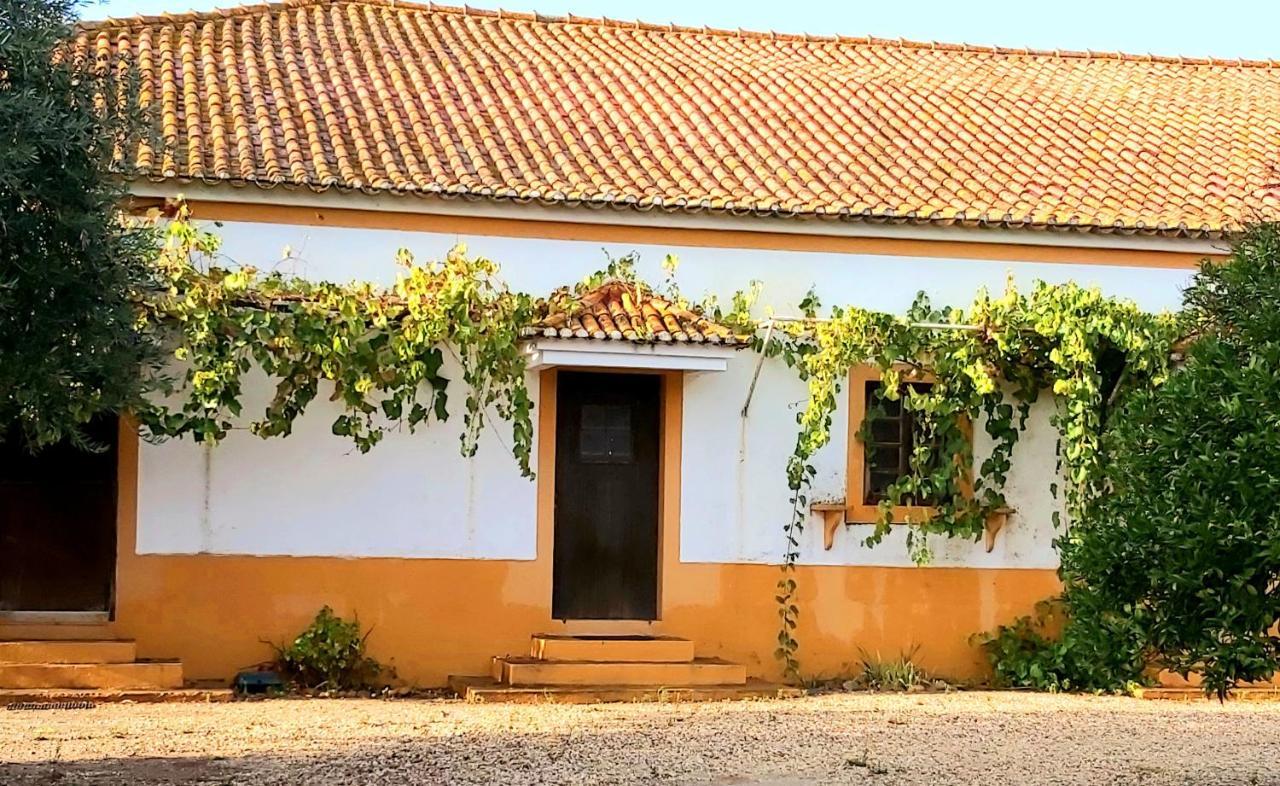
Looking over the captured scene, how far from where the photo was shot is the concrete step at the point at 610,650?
1248 cm

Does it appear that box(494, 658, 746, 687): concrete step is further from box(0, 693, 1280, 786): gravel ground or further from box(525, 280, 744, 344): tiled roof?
box(525, 280, 744, 344): tiled roof

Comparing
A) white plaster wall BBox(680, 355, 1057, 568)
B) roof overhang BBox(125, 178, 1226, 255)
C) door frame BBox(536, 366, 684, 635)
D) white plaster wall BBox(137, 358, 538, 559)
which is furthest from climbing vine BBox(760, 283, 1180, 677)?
white plaster wall BBox(137, 358, 538, 559)

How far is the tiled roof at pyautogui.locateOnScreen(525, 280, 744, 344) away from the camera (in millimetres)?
12227

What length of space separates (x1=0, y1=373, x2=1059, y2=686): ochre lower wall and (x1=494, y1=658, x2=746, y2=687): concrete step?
471 millimetres

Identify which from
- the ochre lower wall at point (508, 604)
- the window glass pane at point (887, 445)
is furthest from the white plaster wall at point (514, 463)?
the window glass pane at point (887, 445)

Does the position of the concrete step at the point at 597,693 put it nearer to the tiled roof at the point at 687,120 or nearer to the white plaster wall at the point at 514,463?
the white plaster wall at the point at 514,463

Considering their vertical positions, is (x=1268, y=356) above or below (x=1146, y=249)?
below

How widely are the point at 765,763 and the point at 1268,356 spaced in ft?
12.5

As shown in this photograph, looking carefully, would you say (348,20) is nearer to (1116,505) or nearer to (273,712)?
(273,712)

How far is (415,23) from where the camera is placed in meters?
17.4

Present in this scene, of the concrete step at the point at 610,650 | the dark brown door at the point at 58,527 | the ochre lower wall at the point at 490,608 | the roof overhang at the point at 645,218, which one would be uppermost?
the roof overhang at the point at 645,218

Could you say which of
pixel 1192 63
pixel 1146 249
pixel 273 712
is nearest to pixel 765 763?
pixel 273 712

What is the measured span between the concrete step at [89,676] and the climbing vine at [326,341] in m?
1.65

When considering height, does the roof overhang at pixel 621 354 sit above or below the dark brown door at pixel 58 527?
above
